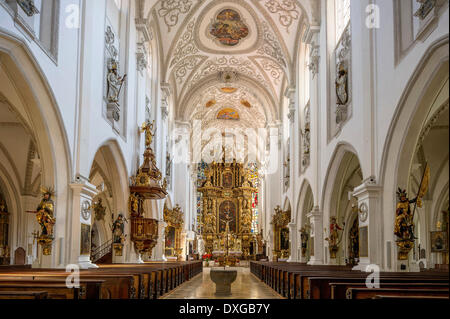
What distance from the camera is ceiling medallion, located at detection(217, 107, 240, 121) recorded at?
3509cm

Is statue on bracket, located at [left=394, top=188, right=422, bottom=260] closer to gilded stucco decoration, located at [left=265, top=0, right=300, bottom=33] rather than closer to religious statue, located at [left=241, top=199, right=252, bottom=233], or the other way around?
gilded stucco decoration, located at [left=265, top=0, right=300, bottom=33]

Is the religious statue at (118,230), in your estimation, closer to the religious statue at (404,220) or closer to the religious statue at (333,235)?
the religious statue at (333,235)

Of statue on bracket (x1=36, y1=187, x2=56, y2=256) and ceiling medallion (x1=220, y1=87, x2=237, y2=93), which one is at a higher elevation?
ceiling medallion (x1=220, y1=87, x2=237, y2=93)

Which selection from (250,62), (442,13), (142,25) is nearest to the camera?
(442,13)

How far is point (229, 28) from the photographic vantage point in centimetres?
2309

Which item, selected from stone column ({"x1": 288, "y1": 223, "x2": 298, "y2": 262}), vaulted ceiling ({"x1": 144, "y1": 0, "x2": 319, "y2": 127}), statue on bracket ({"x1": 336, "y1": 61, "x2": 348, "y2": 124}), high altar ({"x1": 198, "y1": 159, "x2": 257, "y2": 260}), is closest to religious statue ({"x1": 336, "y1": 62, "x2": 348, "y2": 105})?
statue on bracket ({"x1": 336, "y1": 61, "x2": 348, "y2": 124})

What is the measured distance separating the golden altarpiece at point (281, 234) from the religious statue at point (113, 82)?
1244cm

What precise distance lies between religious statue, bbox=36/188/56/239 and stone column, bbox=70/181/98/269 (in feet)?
1.83

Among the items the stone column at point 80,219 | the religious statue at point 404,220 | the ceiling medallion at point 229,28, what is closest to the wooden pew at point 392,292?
the religious statue at point 404,220

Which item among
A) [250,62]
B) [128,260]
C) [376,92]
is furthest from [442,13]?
[250,62]

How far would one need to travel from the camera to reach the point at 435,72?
833 centimetres

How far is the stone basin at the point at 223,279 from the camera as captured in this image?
11.1 m
